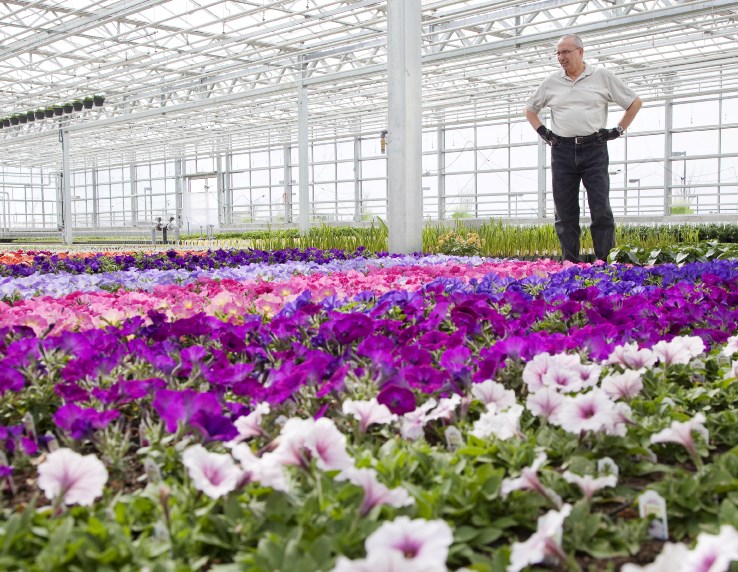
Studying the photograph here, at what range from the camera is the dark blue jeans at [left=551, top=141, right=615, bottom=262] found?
4.82m

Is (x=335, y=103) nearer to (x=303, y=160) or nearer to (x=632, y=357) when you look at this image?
(x=303, y=160)

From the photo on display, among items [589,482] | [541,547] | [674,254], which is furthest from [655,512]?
[674,254]

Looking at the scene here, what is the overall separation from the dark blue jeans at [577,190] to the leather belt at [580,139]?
0.06 ft

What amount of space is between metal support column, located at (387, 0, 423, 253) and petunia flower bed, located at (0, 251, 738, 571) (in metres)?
4.59

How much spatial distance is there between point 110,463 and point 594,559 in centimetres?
71

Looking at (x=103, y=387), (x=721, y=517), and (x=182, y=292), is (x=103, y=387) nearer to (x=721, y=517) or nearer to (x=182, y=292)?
(x=721, y=517)

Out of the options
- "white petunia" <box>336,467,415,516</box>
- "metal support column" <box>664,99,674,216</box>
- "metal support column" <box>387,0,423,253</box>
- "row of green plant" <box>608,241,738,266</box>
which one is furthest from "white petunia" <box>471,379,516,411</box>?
"metal support column" <box>664,99,674,216</box>

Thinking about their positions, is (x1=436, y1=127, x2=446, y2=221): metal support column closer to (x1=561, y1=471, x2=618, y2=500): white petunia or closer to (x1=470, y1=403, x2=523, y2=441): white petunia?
(x1=470, y1=403, x2=523, y2=441): white petunia

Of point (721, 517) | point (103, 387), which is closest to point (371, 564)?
point (721, 517)

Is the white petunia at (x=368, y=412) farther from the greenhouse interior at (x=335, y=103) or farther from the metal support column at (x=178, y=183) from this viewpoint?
the metal support column at (x=178, y=183)

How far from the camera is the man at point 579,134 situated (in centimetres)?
482

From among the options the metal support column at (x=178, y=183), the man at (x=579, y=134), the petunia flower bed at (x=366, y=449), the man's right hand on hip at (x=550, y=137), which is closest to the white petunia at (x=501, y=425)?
the petunia flower bed at (x=366, y=449)

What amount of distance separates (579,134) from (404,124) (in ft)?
6.43

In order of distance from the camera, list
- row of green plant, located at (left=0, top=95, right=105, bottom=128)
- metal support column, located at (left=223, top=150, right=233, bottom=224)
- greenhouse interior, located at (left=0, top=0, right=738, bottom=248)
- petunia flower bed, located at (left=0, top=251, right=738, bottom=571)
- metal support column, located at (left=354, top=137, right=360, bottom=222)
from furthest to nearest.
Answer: metal support column, located at (left=223, top=150, right=233, bottom=224), metal support column, located at (left=354, top=137, right=360, bottom=222), row of green plant, located at (left=0, top=95, right=105, bottom=128), greenhouse interior, located at (left=0, top=0, right=738, bottom=248), petunia flower bed, located at (left=0, top=251, right=738, bottom=571)
